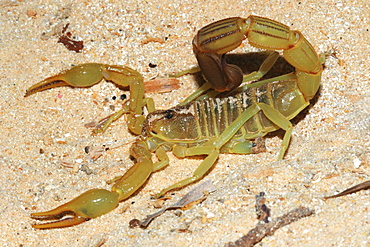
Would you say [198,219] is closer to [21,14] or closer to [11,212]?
[11,212]

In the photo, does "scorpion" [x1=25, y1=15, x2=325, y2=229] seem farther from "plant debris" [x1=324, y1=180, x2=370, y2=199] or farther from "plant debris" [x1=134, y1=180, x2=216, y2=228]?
"plant debris" [x1=324, y1=180, x2=370, y2=199]

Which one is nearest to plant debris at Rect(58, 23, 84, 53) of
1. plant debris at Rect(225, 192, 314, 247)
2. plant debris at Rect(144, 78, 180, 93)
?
plant debris at Rect(144, 78, 180, 93)

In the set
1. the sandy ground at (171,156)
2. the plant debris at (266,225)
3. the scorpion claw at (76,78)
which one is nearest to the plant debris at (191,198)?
the sandy ground at (171,156)

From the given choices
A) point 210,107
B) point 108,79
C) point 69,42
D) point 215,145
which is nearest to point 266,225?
point 215,145

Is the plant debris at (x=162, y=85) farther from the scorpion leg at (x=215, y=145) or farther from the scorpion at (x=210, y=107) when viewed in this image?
the scorpion leg at (x=215, y=145)

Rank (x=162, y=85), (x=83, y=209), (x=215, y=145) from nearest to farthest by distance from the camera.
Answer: (x=83, y=209) → (x=215, y=145) → (x=162, y=85)

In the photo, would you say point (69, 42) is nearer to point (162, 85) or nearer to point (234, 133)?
point (162, 85)
